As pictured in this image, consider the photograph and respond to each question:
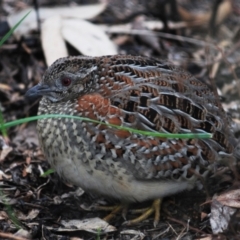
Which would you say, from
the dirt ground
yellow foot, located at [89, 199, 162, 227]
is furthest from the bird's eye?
yellow foot, located at [89, 199, 162, 227]

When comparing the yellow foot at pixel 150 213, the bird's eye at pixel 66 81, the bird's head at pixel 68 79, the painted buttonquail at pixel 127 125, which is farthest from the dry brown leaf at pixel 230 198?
the bird's eye at pixel 66 81

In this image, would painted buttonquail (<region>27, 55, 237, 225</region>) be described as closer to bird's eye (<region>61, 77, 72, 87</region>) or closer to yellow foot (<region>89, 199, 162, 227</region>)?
bird's eye (<region>61, 77, 72, 87</region>)

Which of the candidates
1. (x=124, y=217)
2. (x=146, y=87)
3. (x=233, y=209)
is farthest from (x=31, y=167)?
(x=233, y=209)

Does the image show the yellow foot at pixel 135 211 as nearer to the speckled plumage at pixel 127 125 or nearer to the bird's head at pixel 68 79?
the speckled plumage at pixel 127 125

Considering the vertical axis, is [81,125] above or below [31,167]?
above

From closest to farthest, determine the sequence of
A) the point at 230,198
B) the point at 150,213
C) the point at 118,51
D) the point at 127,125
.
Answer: the point at 127,125
the point at 230,198
the point at 150,213
the point at 118,51

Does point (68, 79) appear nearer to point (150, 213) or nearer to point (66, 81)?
point (66, 81)

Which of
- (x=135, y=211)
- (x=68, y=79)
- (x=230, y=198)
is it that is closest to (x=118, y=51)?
(x=68, y=79)

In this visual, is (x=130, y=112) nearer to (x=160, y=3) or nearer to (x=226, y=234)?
(x=226, y=234)
